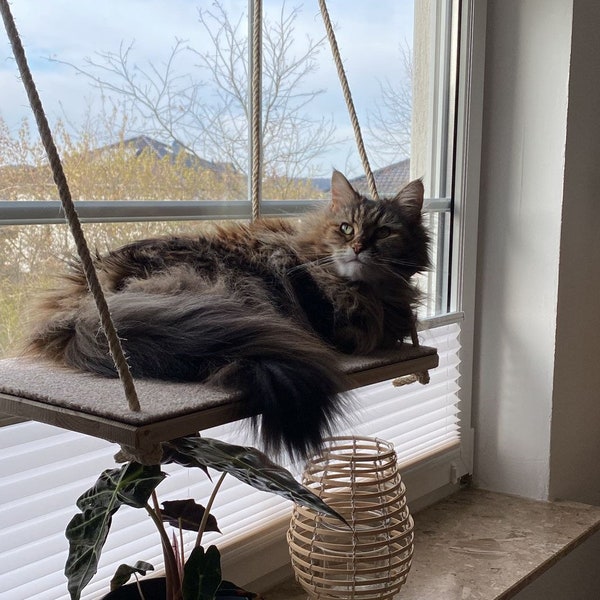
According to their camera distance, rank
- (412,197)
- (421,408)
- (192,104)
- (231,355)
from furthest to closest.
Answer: (421,408) → (192,104) → (412,197) → (231,355)

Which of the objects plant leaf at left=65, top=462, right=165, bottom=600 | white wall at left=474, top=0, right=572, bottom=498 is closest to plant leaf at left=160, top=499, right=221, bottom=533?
plant leaf at left=65, top=462, right=165, bottom=600

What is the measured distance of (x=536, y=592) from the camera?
197 centimetres

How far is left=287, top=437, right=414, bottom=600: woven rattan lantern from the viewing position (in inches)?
49.0

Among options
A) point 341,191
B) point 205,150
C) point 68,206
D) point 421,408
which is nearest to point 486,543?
point 421,408

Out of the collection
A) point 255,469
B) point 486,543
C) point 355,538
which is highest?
point 255,469

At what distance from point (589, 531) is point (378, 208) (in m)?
1.16

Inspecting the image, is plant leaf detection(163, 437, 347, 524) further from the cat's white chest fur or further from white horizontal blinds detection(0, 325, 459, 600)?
the cat's white chest fur

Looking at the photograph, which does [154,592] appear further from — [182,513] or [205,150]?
[205,150]

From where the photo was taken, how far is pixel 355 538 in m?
1.24

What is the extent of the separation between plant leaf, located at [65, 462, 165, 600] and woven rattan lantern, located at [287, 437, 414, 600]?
41 centimetres

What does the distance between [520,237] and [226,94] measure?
947mm

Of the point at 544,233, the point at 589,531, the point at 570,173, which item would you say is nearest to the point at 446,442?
the point at 589,531

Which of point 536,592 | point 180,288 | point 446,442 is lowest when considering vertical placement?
point 536,592

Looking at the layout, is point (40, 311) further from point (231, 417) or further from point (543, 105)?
point (543, 105)
